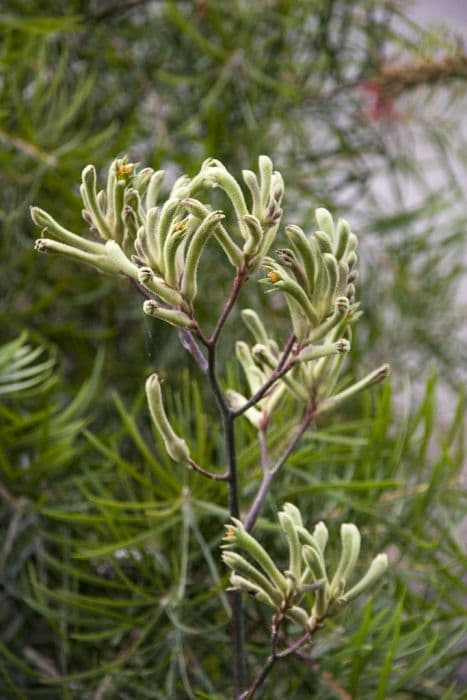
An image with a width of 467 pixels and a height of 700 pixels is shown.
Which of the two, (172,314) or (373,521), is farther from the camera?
(373,521)

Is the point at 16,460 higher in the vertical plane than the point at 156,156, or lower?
lower

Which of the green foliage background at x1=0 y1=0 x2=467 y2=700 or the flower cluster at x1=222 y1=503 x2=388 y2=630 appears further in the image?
the green foliage background at x1=0 y1=0 x2=467 y2=700

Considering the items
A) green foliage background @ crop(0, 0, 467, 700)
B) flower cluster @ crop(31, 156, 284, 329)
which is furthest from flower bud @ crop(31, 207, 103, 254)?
green foliage background @ crop(0, 0, 467, 700)

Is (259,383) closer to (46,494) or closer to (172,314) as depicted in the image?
(172,314)

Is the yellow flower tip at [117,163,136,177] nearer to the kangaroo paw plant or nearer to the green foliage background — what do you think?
the kangaroo paw plant

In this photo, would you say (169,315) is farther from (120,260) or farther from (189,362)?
(189,362)

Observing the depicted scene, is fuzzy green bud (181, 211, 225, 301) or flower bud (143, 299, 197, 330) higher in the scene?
fuzzy green bud (181, 211, 225, 301)

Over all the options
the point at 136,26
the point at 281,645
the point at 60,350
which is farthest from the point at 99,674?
the point at 136,26
